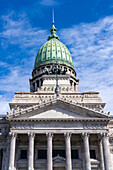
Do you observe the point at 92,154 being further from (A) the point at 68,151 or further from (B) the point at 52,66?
(B) the point at 52,66

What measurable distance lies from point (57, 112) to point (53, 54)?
43.9m

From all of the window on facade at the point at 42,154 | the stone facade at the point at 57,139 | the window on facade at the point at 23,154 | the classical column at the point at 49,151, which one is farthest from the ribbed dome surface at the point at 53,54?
the classical column at the point at 49,151

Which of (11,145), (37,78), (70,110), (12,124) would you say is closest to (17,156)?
(11,145)

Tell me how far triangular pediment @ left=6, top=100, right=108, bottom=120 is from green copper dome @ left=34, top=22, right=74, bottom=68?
3993 cm

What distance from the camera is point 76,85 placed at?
83.9 m

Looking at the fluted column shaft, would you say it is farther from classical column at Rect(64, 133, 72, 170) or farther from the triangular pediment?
classical column at Rect(64, 133, 72, 170)

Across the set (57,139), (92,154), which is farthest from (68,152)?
(92,154)

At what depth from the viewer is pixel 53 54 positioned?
85938 mm

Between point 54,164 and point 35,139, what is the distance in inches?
237

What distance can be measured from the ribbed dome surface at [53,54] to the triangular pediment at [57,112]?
39931 millimetres

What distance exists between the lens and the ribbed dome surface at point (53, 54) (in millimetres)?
85175

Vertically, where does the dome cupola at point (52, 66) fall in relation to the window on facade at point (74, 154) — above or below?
above

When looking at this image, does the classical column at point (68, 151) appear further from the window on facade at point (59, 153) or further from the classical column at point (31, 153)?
the classical column at point (31, 153)

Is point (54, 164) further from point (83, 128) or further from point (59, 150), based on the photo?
point (83, 128)
